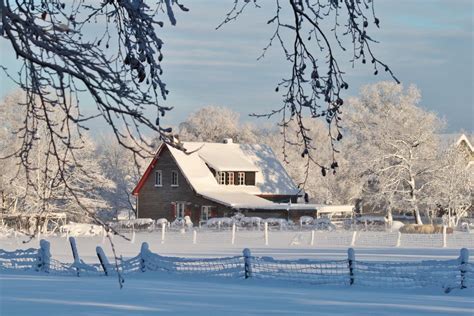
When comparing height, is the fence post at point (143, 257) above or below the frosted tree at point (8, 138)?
below

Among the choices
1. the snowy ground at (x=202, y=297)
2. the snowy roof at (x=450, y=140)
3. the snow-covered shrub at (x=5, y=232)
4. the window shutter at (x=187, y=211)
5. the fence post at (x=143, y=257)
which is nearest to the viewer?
the snowy ground at (x=202, y=297)

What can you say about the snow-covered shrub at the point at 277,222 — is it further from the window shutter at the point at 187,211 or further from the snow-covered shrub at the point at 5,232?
the snow-covered shrub at the point at 5,232

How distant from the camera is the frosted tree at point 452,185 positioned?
5589cm

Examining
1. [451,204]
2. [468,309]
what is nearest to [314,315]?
[468,309]

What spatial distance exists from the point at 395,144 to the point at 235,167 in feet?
35.3

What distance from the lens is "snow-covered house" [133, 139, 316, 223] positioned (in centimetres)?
5725

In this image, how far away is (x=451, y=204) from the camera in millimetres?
55812

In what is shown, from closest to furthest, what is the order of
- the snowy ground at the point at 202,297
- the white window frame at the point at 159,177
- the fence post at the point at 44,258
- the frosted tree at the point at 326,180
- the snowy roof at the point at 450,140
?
the snowy ground at the point at 202,297 < the fence post at the point at 44,258 < the white window frame at the point at 159,177 < the snowy roof at the point at 450,140 < the frosted tree at the point at 326,180

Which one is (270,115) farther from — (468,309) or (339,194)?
(339,194)

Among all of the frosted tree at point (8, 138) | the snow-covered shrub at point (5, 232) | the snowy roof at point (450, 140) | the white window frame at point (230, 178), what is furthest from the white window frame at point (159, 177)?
the snowy roof at point (450, 140)

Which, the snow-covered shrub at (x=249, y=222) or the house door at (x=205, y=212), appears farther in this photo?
the house door at (x=205, y=212)

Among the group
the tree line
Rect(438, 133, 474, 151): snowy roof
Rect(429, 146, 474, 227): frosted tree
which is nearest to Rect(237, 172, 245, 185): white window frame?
the tree line

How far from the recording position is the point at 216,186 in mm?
60188

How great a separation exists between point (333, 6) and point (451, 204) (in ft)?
164
